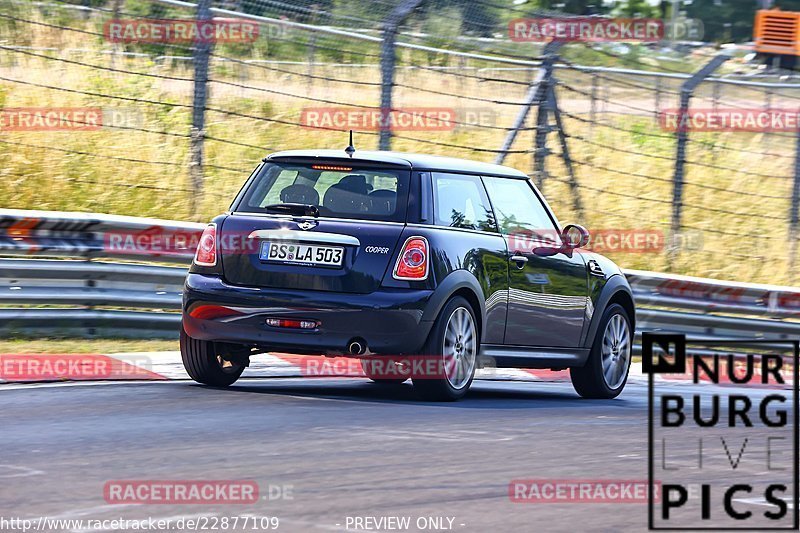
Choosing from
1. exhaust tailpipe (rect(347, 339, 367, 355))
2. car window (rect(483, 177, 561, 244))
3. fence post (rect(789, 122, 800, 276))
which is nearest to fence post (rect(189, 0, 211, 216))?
car window (rect(483, 177, 561, 244))

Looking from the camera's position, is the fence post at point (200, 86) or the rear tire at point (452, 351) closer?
the rear tire at point (452, 351)

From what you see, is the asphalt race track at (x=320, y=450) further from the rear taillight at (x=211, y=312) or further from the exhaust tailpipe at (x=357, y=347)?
the rear taillight at (x=211, y=312)

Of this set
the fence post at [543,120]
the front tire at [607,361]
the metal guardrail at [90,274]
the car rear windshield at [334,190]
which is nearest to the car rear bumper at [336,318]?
the car rear windshield at [334,190]

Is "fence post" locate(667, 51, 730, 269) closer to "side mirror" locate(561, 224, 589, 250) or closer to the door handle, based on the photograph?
"side mirror" locate(561, 224, 589, 250)

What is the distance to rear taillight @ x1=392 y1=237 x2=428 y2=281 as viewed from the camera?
8.94 m

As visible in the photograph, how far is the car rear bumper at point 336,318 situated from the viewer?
29.1ft

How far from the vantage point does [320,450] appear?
7191 mm

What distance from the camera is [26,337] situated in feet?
38.3

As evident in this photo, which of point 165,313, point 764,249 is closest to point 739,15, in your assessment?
point 764,249

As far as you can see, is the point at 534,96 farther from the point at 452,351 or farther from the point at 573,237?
the point at 452,351

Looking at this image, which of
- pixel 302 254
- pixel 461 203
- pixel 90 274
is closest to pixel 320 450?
pixel 302 254

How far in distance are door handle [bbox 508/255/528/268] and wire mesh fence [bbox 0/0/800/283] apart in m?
4.43

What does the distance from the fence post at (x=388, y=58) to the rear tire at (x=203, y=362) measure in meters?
5.16

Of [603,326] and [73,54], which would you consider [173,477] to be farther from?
[73,54]
